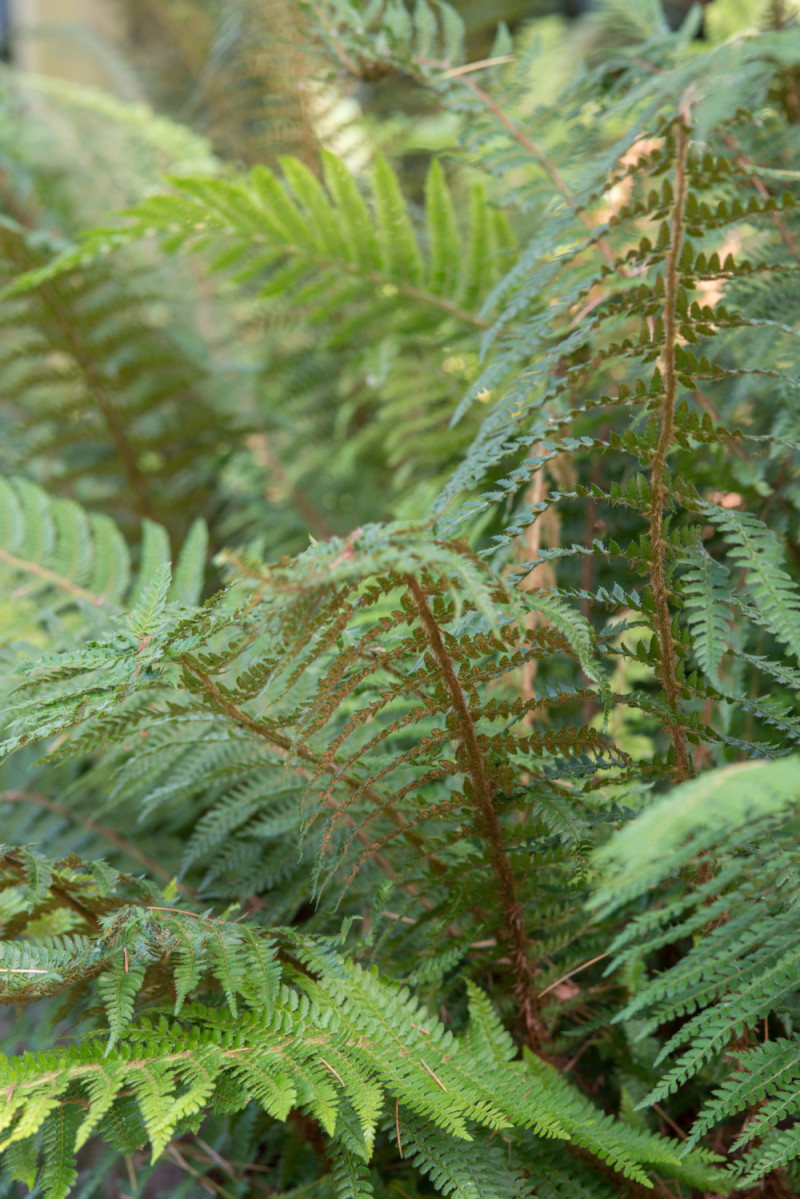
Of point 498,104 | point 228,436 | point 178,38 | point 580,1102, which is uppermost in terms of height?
point 178,38

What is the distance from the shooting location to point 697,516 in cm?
87

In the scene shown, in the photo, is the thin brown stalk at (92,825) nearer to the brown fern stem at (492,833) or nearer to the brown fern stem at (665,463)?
the brown fern stem at (492,833)

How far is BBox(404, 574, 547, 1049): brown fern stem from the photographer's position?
1.70ft

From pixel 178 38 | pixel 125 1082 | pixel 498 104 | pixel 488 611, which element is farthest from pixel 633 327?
pixel 178 38

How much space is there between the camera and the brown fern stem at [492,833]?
52cm

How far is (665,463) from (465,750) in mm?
219

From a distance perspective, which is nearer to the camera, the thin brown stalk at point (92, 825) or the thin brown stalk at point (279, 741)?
the thin brown stalk at point (279, 741)

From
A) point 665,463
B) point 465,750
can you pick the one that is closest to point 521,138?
point 665,463

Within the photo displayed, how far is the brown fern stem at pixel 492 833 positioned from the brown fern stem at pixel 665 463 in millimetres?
127

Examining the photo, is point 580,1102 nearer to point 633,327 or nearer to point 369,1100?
point 369,1100

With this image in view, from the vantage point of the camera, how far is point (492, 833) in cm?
60

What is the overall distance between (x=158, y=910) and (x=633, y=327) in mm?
855

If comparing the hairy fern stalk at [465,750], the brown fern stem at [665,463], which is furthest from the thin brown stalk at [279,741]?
the brown fern stem at [665,463]

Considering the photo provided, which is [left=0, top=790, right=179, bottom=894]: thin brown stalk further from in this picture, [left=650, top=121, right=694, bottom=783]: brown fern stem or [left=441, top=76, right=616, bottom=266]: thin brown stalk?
[left=441, top=76, right=616, bottom=266]: thin brown stalk
